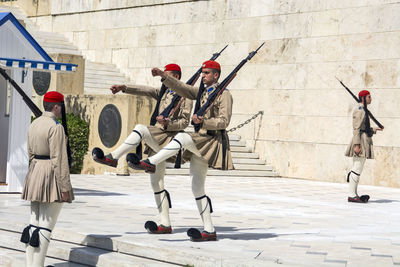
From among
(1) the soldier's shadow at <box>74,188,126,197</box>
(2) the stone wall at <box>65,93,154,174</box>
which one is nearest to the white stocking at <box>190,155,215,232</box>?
(1) the soldier's shadow at <box>74,188,126,197</box>

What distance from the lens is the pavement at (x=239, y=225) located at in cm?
845

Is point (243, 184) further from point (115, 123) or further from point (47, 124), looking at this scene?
point (47, 124)

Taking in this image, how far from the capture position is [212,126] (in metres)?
9.16

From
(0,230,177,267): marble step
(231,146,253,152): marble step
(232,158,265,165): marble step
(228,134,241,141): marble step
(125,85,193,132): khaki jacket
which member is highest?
(125,85,193,132): khaki jacket

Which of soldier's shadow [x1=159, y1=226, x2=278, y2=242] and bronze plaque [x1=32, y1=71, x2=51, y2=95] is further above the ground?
bronze plaque [x1=32, y1=71, x2=51, y2=95]

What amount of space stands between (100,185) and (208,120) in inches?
326

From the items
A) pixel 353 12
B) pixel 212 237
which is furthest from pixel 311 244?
pixel 353 12

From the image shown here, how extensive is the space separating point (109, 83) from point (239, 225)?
16.5 meters

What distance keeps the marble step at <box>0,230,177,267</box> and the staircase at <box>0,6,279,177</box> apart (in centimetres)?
1074

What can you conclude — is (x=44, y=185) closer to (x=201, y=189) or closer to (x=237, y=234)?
(x=201, y=189)

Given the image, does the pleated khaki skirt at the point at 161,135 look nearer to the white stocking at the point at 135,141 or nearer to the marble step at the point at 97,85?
the white stocking at the point at 135,141

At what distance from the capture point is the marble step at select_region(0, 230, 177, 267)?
8.51 meters

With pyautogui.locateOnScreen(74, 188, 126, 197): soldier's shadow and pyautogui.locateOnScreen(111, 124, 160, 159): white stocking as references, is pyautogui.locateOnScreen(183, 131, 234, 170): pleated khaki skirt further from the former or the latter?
pyautogui.locateOnScreen(74, 188, 126, 197): soldier's shadow

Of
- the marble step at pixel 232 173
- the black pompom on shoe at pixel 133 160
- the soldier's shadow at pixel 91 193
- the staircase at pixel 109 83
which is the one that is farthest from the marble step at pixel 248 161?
the black pompom on shoe at pixel 133 160
